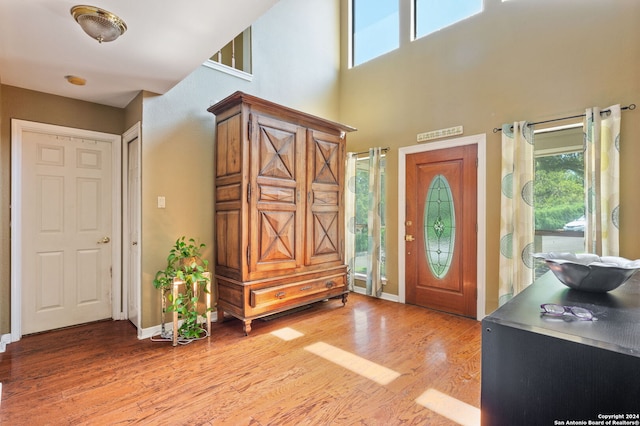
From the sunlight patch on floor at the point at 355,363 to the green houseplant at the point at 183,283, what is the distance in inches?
44.4

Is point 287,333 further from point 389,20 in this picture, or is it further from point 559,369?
point 389,20

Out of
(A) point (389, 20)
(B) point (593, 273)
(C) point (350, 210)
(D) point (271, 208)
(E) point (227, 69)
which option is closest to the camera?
(B) point (593, 273)

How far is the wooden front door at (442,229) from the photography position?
12.1ft

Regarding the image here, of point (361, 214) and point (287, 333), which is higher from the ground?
point (361, 214)

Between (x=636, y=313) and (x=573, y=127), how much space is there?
2747 millimetres

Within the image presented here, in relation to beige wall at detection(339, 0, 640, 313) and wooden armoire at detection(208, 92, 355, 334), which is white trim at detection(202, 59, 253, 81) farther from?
beige wall at detection(339, 0, 640, 313)

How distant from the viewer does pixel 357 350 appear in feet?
9.05

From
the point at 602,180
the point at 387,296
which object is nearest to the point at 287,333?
the point at 387,296

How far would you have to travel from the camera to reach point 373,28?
15.6ft

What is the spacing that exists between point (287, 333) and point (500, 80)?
3.53m

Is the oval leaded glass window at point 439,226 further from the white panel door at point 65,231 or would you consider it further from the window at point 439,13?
the white panel door at point 65,231

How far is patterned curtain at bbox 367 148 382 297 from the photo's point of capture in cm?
439

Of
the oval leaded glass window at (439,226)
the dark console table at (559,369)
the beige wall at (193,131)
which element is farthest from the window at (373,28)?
the dark console table at (559,369)

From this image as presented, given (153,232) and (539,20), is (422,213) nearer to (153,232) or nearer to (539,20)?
(539,20)
